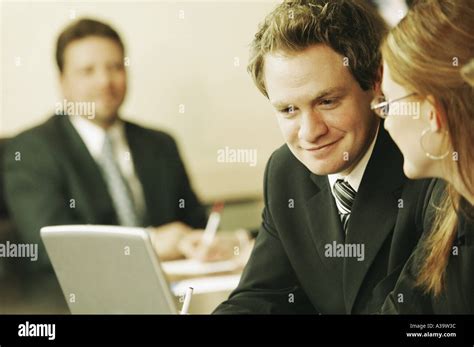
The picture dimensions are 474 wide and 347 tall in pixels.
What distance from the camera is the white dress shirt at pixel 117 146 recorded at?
10.4 ft

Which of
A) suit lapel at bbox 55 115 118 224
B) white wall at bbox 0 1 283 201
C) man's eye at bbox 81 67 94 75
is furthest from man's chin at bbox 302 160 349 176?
man's eye at bbox 81 67 94 75

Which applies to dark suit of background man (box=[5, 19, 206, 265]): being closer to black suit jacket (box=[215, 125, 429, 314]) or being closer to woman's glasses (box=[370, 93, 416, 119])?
black suit jacket (box=[215, 125, 429, 314])

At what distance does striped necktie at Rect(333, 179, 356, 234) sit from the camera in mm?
3049

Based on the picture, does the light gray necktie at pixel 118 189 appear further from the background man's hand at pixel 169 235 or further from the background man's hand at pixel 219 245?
the background man's hand at pixel 219 245

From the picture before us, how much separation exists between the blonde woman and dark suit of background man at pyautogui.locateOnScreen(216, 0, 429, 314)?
67 millimetres

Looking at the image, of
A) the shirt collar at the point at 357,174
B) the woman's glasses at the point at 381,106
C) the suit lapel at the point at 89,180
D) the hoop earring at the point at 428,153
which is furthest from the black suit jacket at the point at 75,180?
the hoop earring at the point at 428,153

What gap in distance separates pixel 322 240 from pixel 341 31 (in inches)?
30.7

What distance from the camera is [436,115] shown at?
9.25 feet

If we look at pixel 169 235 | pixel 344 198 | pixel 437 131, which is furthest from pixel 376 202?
pixel 169 235

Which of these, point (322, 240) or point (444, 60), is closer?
point (444, 60)

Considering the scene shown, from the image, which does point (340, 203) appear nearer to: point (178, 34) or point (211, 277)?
point (211, 277)

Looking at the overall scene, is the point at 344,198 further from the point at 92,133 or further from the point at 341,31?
the point at 92,133

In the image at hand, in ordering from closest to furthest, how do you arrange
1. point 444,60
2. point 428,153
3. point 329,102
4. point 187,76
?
point 444,60 < point 428,153 < point 329,102 < point 187,76
